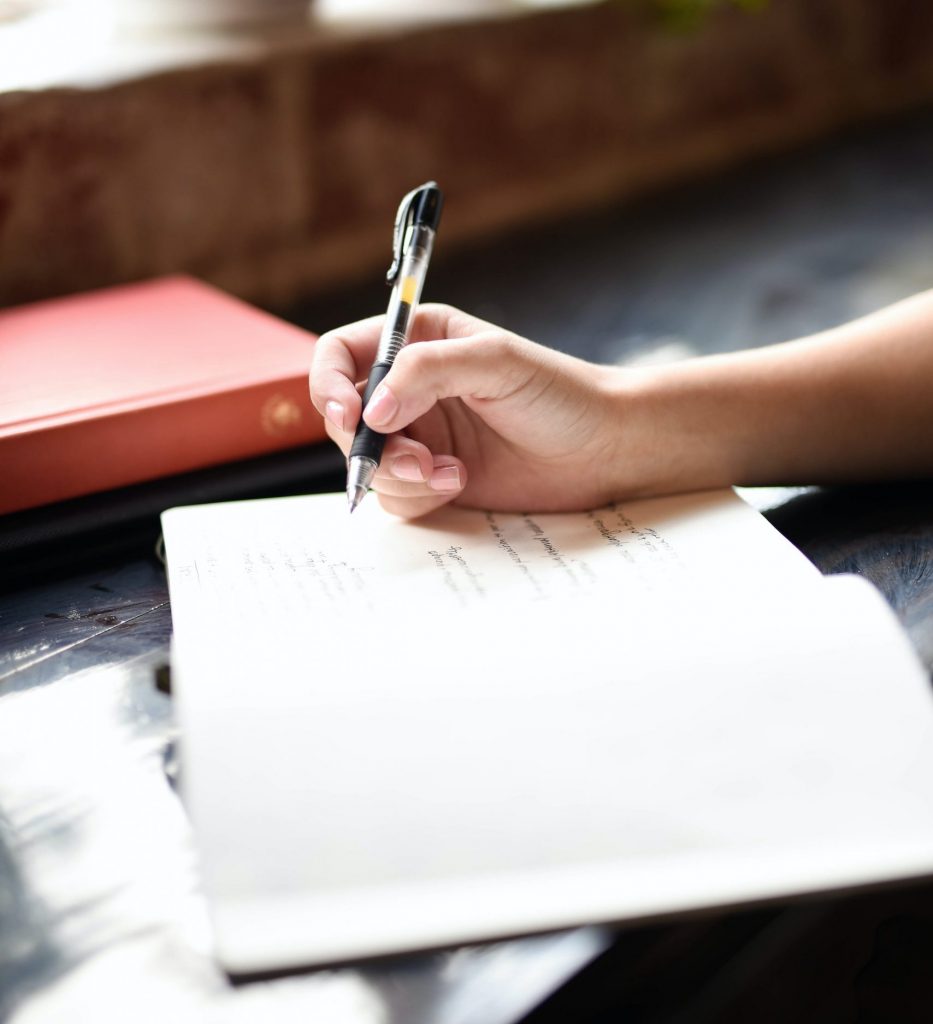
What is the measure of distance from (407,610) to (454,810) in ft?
0.55

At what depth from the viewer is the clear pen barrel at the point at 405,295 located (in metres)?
0.74

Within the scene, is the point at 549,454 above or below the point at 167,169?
below

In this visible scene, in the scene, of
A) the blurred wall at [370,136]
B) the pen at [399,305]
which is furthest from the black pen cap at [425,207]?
the blurred wall at [370,136]

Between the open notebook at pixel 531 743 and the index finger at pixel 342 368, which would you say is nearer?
the open notebook at pixel 531 743

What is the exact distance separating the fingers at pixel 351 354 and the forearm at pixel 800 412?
0.13 m

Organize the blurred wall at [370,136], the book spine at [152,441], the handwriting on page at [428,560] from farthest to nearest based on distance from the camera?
the blurred wall at [370,136] < the book spine at [152,441] < the handwriting on page at [428,560]

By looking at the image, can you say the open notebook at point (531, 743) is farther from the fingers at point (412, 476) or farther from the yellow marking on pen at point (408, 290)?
the yellow marking on pen at point (408, 290)

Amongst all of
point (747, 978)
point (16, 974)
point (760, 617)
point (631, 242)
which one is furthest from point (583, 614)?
point (631, 242)

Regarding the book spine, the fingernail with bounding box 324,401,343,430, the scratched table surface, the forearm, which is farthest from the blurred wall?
the forearm

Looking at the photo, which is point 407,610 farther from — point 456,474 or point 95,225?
point 95,225

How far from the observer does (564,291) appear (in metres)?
1.28

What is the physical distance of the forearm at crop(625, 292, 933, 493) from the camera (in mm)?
768

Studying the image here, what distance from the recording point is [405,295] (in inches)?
29.9

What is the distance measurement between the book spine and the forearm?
259 millimetres
